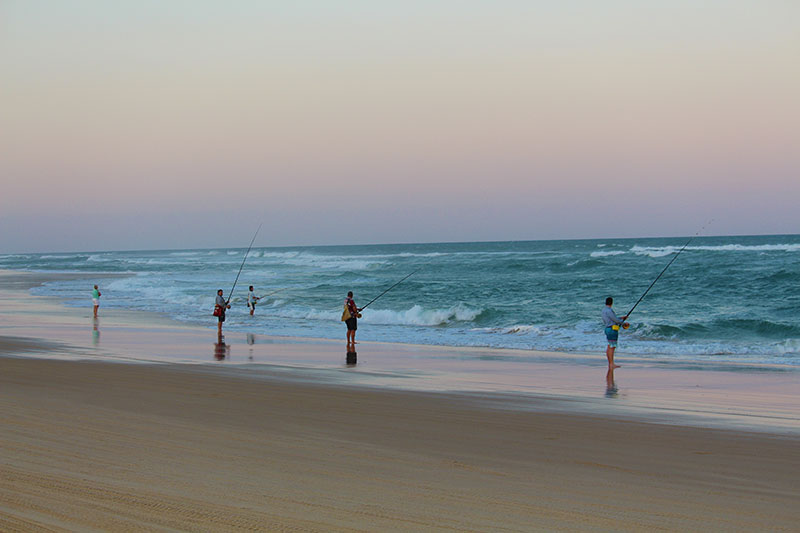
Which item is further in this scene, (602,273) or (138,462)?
(602,273)

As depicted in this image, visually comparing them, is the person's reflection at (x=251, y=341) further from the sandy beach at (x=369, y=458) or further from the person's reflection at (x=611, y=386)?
the person's reflection at (x=611, y=386)

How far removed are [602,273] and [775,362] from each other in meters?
25.6

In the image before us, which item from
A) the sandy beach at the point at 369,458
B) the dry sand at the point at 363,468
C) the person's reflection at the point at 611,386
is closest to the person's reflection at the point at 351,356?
the sandy beach at the point at 369,458

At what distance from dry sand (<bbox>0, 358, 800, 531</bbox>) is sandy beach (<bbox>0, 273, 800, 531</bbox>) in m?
0.02

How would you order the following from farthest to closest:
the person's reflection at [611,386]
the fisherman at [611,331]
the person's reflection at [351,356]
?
the person's reflection at [351,356], the fisherman at [611,331], the person's reflection at [611,386]

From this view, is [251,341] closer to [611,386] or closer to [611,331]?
[611,331]

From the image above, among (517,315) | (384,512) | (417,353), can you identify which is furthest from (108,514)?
(517,315)

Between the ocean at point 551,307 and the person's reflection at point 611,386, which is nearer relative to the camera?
the person's reflection at point 611,386

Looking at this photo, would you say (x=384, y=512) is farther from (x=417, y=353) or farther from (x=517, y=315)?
(x=517, y=315)

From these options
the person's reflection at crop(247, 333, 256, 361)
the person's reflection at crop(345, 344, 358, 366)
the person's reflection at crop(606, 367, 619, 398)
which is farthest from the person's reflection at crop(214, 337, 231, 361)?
the person's reflection at crop(606, 367, 619, 398)

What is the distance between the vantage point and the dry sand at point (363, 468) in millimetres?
3678

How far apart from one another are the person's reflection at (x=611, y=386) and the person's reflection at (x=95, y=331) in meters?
9.53

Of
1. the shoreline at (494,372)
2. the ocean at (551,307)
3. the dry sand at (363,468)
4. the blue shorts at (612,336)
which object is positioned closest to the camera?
the dry sand at (363,468)

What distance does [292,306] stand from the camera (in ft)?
82.6
